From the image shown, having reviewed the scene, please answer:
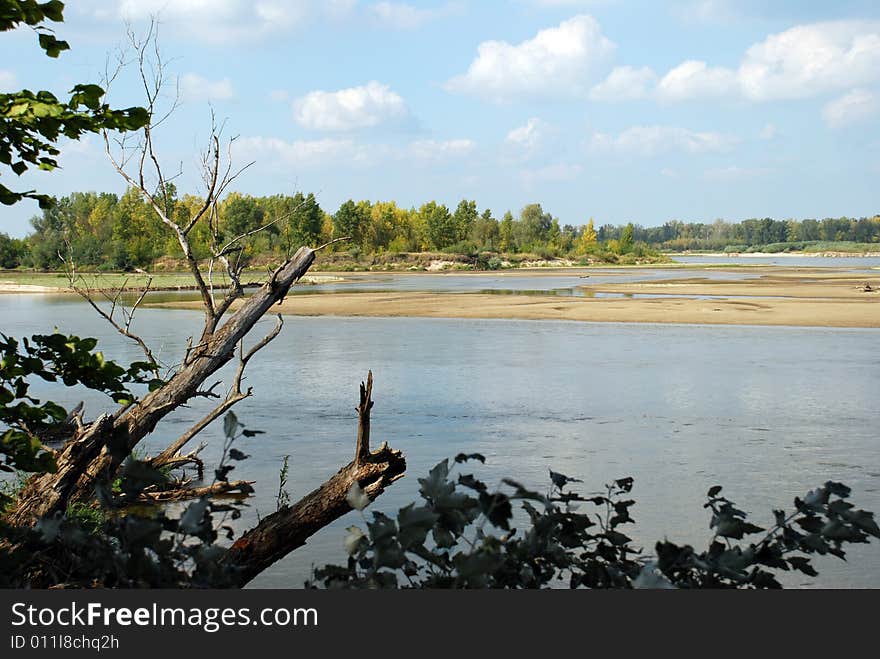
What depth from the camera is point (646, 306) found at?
1462 inches

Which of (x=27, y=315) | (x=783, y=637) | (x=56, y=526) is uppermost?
(x=56, y=526)

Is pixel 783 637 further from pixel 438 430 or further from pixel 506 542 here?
pixel 438 430

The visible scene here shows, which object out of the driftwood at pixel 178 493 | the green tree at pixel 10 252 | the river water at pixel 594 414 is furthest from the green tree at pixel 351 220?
the driftwood at pixel 178 493

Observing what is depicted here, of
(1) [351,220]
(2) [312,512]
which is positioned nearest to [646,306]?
(2) [312,512]

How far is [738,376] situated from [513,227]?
14649 cm

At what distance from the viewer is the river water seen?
365 inches

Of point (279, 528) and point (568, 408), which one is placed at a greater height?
point (279, 528)

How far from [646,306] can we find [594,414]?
2389cm

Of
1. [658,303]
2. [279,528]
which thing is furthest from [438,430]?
[658,303]

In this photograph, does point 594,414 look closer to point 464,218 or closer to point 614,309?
point 614,309

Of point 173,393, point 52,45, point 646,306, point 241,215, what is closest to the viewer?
point 52,45

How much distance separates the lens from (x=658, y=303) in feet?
127

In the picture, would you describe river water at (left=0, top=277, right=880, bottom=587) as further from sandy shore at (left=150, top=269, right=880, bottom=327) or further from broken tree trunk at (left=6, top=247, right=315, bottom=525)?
sandy shore at (left=150, top=269, right=880, bottom=327)

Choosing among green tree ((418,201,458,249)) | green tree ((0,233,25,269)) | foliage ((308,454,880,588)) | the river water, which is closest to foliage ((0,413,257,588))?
foliage ((308,454,880,588))
